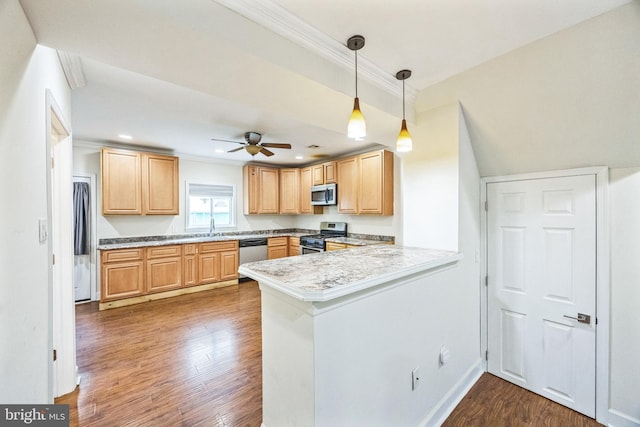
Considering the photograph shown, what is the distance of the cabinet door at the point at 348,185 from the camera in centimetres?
449

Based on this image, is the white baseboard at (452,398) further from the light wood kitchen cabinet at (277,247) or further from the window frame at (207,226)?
the window frame at (207,226)

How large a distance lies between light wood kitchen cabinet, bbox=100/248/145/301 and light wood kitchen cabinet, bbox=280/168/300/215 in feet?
9.33

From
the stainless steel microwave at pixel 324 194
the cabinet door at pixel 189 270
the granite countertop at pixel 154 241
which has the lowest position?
the cabinet door at pixel 189 270

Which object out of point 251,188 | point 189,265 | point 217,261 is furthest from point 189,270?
point 251,188

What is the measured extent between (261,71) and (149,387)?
2.63 m

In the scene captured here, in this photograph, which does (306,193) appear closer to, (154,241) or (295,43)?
(154,241)

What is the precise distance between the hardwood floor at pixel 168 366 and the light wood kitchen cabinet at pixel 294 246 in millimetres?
1824

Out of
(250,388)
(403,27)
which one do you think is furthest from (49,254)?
(403,27)

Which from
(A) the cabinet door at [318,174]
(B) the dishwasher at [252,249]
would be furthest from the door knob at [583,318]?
(B) the dishwasher at [252,249]

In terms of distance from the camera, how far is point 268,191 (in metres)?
5.79

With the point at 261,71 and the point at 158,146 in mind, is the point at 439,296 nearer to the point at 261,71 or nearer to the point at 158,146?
the point at 261,71

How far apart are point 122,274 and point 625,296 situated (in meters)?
5.63

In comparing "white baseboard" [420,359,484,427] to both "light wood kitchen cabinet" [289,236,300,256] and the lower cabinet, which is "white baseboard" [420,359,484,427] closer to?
"light wood kitchen cabinet" [289,236,300,256]

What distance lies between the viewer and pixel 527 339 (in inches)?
87.1
